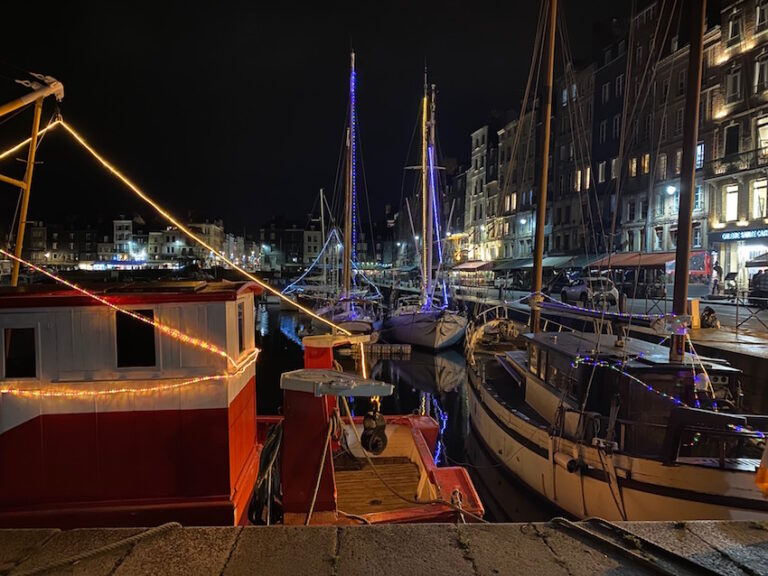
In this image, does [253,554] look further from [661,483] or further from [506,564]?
[661,483]

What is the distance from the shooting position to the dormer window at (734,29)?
101 ft

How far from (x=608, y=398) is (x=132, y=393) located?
7.54 m

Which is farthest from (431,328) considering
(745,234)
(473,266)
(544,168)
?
(473,266)

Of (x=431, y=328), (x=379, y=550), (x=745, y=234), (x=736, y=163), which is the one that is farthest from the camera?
(x=736, y=163)

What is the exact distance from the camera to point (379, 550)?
4016mm

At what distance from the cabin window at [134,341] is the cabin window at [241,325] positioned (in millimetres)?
1107

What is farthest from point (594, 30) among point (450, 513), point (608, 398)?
point (450, 513)

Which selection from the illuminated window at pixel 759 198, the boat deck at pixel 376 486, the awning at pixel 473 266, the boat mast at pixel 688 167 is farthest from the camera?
the awning at pixel 473 266

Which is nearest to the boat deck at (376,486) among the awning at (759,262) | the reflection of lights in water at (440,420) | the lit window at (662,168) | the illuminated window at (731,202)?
the reflection of lights in water at (440,420)

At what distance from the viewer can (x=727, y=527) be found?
170 inches

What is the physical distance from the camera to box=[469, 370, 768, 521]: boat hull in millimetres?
6645

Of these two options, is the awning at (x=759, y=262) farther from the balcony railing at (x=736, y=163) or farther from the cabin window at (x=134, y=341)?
the cabin window at (x=134, y=341)

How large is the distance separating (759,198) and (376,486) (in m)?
32.8

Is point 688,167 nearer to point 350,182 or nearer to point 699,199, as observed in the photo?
point 350,182
